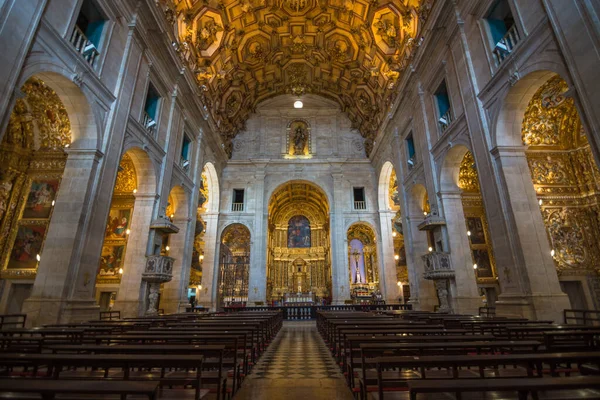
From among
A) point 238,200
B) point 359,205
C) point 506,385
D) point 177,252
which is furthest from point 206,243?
point 506,385

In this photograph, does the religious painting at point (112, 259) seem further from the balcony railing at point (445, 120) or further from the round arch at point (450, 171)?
the balcony railing at point (445, 120)

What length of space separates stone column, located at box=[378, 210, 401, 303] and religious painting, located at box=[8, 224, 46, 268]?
51.6ft

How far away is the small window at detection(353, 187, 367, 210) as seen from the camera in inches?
809

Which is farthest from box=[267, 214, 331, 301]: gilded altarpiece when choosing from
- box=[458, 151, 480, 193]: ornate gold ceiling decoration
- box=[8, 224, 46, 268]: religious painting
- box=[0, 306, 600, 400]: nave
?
box=[0, 306, 600, 400]: nave

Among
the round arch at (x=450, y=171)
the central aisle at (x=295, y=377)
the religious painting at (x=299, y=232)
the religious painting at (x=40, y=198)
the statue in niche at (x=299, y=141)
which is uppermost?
the statue in niche at (x=299, y=141)

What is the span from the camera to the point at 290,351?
6.39m

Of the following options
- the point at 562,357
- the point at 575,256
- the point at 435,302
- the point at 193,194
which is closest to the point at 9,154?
the point at 193,194

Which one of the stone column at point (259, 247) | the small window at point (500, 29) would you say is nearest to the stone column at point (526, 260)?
the small window at point (500, 29)

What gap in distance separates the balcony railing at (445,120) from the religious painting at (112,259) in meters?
13.0

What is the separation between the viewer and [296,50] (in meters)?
18.8

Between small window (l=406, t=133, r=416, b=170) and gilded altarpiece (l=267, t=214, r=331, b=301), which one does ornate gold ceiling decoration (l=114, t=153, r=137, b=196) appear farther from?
gilded altarpiece (l=267, t=214, r=331, b=301)

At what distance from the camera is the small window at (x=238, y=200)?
67.4 ft

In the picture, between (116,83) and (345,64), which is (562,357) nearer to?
(116,83)

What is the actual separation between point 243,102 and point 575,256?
60.9 feet
